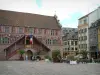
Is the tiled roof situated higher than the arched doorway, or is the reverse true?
the tiled roof

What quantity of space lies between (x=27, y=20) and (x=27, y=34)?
16.7ft

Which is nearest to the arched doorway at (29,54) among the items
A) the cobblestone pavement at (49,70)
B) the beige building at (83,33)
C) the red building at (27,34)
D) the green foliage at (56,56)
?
the red building at (27,34)

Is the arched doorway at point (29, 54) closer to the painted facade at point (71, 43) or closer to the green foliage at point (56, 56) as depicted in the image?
the green foliage at point (56, 56)

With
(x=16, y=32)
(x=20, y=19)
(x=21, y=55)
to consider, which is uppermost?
(x=20, y=19)

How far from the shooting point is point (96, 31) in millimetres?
60031

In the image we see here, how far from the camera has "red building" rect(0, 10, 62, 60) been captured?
55156 millimetres

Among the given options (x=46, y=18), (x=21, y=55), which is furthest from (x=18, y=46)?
(x=46, y=18)

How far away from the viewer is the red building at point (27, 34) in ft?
181

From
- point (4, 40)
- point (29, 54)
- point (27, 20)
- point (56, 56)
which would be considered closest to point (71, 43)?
point (27, 20)

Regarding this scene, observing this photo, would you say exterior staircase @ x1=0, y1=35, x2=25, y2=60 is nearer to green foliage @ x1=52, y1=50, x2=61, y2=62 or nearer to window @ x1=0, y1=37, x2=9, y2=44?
window @ x1=0, y1=37, x2=9, y2=44

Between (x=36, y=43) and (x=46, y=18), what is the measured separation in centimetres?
1094

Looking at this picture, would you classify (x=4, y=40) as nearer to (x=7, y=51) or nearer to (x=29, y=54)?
(x=7, y=51)

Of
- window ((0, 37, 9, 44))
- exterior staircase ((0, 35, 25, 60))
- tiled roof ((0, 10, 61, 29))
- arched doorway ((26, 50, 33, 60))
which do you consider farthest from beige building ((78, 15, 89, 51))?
window ((0, 37, 9, 44))

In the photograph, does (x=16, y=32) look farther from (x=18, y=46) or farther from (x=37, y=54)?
(x=37, y=54)
